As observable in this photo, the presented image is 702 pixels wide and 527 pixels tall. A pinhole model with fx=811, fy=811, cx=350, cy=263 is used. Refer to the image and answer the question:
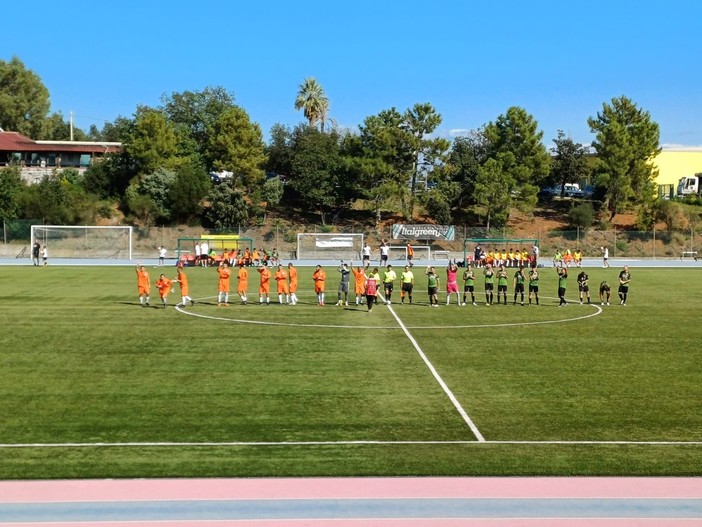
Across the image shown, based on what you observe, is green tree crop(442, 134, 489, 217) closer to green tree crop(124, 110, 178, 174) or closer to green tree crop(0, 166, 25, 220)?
green tree crop(124, 110, 178, 174)

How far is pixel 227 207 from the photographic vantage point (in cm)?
7012

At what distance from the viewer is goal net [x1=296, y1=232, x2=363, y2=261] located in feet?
209

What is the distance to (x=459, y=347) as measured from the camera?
73.2 feet

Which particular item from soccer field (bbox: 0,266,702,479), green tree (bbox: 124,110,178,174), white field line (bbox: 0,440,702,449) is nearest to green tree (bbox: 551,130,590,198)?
green tree (bbox: 124,110,178,174)

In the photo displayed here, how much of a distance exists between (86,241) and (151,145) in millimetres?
17271

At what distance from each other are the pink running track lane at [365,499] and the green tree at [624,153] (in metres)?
68.8

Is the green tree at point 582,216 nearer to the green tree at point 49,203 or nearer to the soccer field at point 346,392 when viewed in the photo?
the green tree at point 49,203

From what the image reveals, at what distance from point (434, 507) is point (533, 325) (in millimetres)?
16639

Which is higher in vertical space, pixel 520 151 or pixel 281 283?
pixel 520 151

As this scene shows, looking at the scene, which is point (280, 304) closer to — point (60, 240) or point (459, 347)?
point (459, 347)

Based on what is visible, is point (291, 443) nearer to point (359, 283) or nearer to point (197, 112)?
point (359, 283)

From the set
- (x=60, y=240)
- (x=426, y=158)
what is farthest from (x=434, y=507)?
(x=426, y=158)

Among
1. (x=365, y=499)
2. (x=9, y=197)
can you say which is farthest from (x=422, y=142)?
(x=365, y=499)

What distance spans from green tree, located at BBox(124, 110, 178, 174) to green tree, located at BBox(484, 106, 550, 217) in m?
30.8
